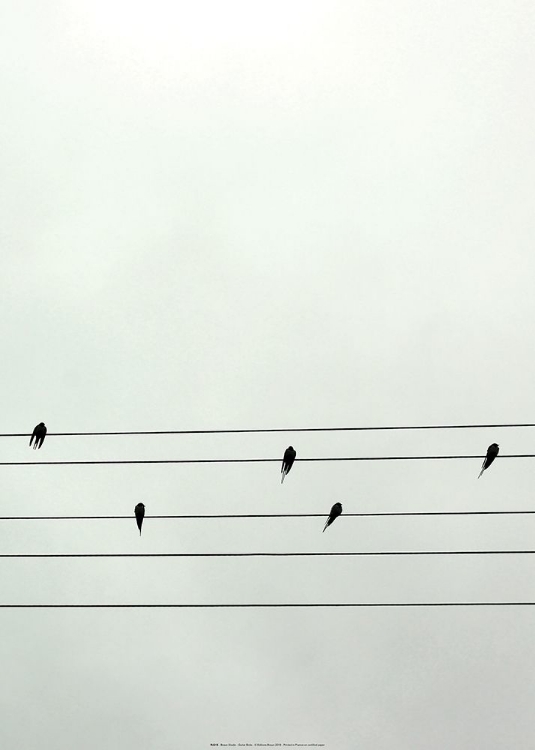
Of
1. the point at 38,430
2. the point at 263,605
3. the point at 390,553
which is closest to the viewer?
the point at 390,553

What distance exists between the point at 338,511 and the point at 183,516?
32.8 ft

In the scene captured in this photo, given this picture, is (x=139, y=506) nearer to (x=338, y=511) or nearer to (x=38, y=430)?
(x=38, y=430)

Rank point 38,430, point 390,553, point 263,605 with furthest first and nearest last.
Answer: point 38,430
point 263,605
point 390,553

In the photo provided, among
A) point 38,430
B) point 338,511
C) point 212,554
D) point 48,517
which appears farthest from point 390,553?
point 38,430

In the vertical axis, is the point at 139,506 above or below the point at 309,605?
above

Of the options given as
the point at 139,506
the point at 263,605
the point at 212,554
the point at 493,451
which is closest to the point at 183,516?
the point at 212,554

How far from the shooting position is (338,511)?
25.8m

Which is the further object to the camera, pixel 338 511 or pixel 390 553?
pixel 338 511

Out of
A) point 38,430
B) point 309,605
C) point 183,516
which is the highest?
point 38,430

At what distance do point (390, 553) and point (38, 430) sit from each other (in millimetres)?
11668

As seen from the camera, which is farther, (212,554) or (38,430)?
(38,430)

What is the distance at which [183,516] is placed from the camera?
1642cm

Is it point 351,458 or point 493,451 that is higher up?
point 493,451

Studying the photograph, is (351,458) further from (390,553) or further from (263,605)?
(263,605)
